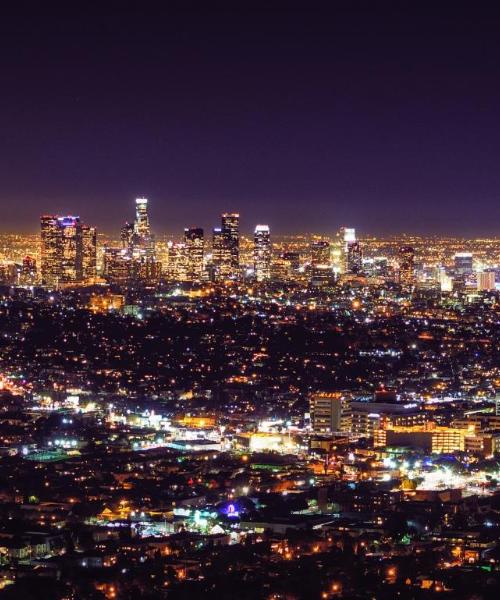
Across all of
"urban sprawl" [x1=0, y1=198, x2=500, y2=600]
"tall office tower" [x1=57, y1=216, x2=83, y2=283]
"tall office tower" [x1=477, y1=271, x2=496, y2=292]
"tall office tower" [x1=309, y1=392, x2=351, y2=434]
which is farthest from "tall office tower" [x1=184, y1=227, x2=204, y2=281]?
"tall office tower" [x1=309, y1=392, x2=351, y2=434]

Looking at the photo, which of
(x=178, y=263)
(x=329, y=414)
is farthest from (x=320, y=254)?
(x=329, y=414)

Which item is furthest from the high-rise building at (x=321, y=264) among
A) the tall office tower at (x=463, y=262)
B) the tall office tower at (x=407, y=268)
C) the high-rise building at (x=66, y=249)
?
the high-rise building at (x=66, y=249)

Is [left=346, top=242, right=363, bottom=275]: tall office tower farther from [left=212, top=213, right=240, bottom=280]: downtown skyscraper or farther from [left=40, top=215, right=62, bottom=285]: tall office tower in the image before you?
[left=40, top=215, right=62, bottom=285]: tall office tower

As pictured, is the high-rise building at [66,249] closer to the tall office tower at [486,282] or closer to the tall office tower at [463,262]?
the tall office tower at [486,282]

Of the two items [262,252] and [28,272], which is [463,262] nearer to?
[262,252]

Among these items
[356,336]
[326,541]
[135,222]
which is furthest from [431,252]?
[326,541]
